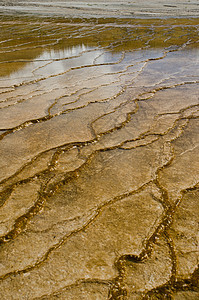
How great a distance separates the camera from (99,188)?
5.33ft

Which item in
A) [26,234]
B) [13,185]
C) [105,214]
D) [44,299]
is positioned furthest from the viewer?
[13,185]

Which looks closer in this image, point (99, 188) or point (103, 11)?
point (99, 188)

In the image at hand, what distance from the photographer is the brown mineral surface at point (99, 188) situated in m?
1.10

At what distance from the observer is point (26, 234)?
1.29m

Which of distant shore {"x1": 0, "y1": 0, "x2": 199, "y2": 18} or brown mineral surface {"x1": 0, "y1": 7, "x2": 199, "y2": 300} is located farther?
distant shore {"x1": 0, "y1": 0, "x2": 199, "y2": 18}

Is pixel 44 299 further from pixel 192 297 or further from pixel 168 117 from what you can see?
pixel 168 117

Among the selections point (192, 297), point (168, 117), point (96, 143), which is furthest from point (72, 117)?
point (192, 297)

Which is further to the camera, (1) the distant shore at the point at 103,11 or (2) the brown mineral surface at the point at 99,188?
(1) the distant shore at the point at 103,11

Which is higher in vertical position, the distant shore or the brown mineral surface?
the distant shore

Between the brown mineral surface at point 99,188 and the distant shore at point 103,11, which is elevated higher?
the distant shore at point 103,11

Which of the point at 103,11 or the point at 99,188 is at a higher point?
the point at 103,11

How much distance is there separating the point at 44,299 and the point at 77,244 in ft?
A: 0.98

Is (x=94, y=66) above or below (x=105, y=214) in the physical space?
above

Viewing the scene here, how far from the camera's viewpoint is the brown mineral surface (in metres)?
1.10
